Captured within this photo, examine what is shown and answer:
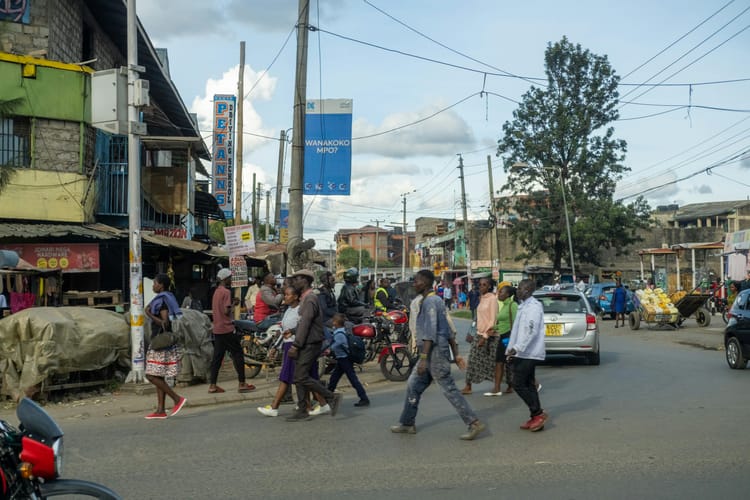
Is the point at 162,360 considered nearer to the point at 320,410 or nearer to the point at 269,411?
the point at 269,411

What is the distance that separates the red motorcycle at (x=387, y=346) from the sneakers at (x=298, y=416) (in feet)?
10.5

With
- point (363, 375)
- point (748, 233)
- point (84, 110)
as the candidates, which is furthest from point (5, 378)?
point (748, 233)

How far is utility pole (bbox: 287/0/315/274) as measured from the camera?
50.4 ft

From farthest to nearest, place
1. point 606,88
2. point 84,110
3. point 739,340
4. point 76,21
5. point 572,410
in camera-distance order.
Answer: point 606,88 < point 76,21 < point 84,110 < point 739,340 < point 572,410

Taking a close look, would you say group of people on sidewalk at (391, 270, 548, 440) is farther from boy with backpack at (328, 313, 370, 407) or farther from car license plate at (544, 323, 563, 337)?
car license plate at (544, 323, 563, 337)

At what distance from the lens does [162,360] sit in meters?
9.66

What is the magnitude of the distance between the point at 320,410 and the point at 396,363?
387 cm

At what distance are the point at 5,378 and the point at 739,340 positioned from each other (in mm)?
12451

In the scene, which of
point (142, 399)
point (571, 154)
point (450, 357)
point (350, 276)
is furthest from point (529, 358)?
point (571, 154)

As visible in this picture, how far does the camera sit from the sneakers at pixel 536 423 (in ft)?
27.9

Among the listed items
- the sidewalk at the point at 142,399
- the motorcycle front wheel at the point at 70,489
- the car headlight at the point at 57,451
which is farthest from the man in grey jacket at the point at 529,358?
the car headlight at the point at 57,451

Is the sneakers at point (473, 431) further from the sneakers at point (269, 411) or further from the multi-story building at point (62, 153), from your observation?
the multi-story building at point (62, 153)

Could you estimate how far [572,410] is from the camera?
9.98 m

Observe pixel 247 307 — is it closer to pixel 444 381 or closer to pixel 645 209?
pixel 444 381
